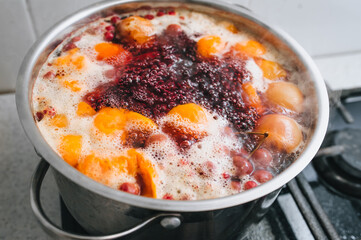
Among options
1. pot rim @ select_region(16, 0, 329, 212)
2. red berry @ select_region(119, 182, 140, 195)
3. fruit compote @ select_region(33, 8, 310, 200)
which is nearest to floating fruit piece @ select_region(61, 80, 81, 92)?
fruit compote @ select_region(33, 8, 310, 200)

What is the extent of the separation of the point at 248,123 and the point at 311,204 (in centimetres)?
33

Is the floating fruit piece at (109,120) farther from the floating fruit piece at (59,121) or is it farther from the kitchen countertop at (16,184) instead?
the kitchen countertop at (16,184)

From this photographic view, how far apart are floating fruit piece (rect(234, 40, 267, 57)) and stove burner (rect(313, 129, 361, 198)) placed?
0.44 m

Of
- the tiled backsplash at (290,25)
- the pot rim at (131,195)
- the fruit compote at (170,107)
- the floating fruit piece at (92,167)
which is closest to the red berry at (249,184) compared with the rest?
the fruit compote at (170,107)

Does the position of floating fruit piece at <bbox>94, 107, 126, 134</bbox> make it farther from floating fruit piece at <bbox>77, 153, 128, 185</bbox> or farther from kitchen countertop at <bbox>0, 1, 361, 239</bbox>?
kitchen countertop at <bbox>0, 1, 361, 239</bbox>

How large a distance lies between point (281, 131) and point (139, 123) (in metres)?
0.36

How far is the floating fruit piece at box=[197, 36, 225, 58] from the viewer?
1075 millimetres

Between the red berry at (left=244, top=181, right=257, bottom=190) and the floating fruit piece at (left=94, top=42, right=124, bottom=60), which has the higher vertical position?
the floating fruit piece at (left=94, top=42, right=124, bottom=60)

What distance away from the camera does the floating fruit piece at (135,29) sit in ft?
3.51

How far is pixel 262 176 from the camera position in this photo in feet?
Result: 2.70

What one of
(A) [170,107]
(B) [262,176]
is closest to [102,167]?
(A) [170,107]

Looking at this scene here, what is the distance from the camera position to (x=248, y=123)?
36.4 inches

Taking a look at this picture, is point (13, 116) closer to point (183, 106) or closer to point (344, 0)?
point (183, 106)

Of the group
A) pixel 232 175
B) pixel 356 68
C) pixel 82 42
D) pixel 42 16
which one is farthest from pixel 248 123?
pixel 356 68
